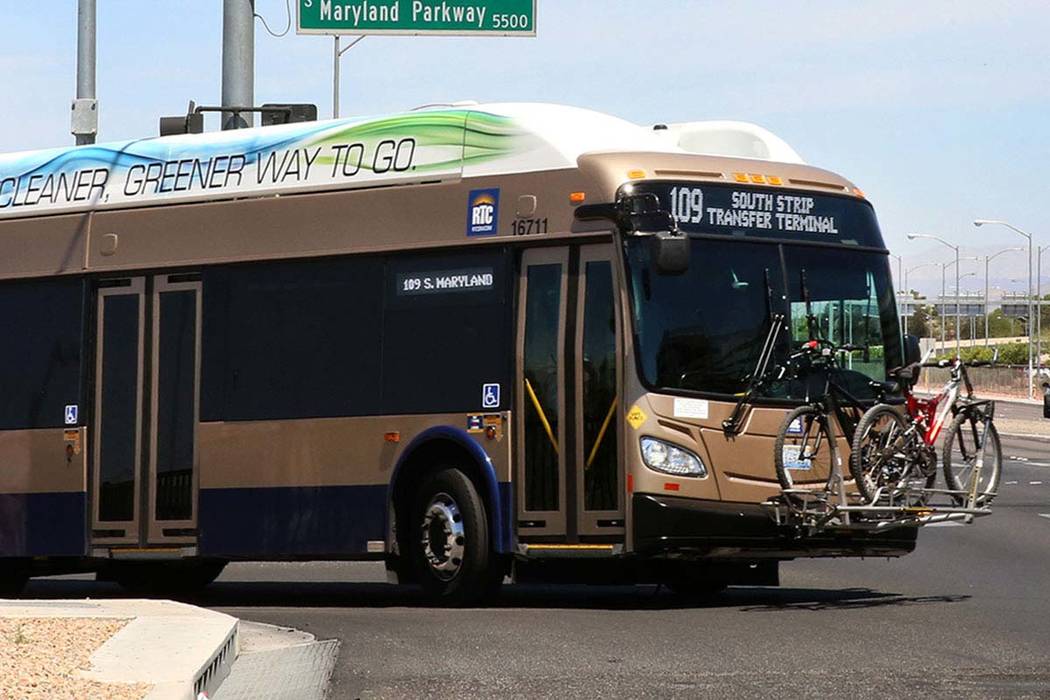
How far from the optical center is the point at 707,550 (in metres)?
14.7

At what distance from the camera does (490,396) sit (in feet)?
50.4

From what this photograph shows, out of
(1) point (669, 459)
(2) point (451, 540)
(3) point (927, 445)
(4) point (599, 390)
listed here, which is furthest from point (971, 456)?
(2) point (451, 540)

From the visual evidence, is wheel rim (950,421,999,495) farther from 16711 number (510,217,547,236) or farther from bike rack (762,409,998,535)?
16711 number (510,217,547,236)

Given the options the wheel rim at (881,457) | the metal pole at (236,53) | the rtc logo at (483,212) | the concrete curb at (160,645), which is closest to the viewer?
the concrete curb at (160,645)

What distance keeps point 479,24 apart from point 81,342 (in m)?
5.02

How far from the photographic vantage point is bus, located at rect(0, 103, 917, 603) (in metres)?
14.7

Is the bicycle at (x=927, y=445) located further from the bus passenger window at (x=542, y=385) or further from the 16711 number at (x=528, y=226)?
the 16711 number at (x=528, y=226)

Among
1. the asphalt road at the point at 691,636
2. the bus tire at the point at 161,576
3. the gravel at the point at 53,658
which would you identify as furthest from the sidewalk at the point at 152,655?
the bus tire at the point at 161,576

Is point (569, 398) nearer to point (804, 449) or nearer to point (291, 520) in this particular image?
point (804, 449)

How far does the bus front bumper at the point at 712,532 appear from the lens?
14391 mm

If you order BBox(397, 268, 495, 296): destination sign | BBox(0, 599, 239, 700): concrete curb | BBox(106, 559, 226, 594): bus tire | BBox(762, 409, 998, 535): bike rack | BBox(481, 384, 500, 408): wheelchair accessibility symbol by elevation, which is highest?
BBox(397, 268, 495, 296): destination sign

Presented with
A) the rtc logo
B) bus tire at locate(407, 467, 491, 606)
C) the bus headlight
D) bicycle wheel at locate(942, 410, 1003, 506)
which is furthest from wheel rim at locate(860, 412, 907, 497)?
the rtc logo

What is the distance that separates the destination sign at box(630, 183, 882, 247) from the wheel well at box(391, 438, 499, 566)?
2321 millimetres

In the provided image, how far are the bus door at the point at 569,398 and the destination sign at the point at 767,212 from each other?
0.61 meters
